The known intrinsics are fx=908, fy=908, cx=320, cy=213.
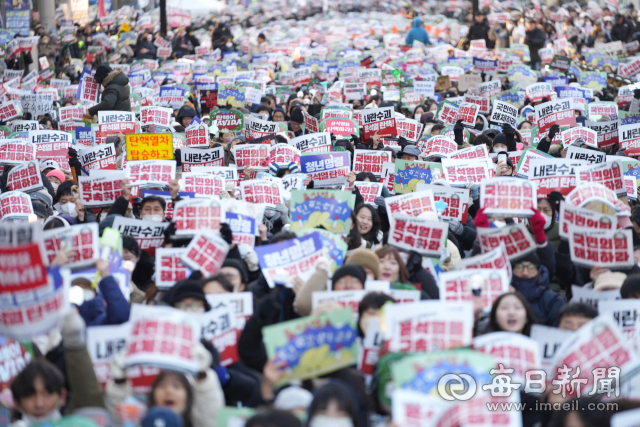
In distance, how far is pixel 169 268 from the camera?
21.4ft

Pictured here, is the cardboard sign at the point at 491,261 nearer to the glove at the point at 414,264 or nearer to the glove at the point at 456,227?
the glove at the point at 414,264

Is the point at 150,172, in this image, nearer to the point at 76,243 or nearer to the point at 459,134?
the point at 76,243

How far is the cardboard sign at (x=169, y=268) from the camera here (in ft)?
21.4

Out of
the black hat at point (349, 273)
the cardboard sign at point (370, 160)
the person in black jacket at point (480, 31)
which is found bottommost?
the black hat at point (349, 273)

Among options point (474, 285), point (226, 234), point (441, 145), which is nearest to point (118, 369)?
point (474, 285)

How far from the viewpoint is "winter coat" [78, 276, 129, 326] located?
562 cm

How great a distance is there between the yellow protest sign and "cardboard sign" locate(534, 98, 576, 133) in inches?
204

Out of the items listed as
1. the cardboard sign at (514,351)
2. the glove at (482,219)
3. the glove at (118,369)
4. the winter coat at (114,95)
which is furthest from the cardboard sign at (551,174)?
the winter coat at (114,95)

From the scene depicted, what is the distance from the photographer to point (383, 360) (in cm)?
471

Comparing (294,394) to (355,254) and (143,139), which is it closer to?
(355,254)

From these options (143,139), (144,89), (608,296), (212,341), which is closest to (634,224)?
(608,296)

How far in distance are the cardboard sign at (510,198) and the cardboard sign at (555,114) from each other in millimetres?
5405

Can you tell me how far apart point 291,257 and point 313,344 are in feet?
5.63

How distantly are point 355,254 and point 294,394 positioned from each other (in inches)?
80.6
